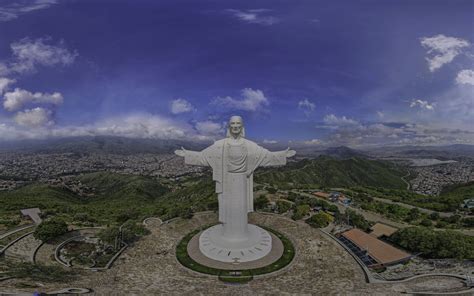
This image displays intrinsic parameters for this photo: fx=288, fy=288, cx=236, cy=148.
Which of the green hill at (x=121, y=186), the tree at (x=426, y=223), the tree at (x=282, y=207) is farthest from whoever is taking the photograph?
the green hill at (x=121, y=186)

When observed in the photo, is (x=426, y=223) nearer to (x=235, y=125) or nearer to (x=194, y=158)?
(x=235, y=125)

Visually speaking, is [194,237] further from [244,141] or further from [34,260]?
[34,260]

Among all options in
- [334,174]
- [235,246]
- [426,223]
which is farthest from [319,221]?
[334,174]

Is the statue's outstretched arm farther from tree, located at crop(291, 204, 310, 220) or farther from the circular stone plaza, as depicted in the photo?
tree, located at crop(291, 204, 310, 220)

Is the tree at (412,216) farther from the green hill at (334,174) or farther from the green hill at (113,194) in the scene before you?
the green hill at (334,174)

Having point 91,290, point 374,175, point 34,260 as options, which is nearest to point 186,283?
point 91,290

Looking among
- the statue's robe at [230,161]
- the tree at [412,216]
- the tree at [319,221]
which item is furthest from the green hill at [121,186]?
the tree at [412,216]

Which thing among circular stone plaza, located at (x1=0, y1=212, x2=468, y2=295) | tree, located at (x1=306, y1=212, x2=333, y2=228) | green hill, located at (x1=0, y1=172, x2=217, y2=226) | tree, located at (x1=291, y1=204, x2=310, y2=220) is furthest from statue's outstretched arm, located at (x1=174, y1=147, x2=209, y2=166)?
green hill, located at (x1=0, y1=172, x2=217, y2=226)
